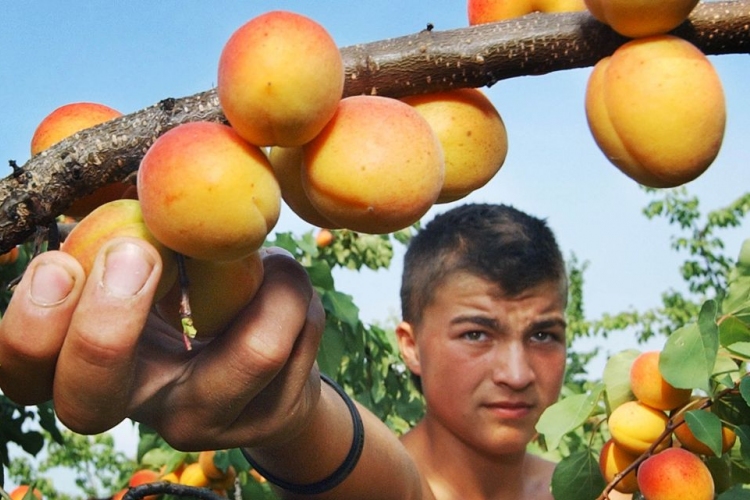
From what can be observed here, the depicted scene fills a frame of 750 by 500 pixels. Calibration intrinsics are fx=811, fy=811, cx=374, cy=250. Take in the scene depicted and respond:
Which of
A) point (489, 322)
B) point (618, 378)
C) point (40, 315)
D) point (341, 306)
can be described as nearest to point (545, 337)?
point (489, 322)

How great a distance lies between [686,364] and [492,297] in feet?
4.34

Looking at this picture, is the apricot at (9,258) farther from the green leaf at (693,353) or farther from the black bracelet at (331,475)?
the green leaf at (693,353)

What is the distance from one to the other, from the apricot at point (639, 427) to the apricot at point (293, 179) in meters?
1.21

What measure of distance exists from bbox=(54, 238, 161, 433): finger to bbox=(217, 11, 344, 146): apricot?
22cm

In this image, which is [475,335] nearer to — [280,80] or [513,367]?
[513,367]

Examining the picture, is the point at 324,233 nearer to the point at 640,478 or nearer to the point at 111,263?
the point at 640,478

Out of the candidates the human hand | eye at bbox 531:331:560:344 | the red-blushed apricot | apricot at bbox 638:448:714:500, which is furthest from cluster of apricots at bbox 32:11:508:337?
eye at bbox 531:331:560:344

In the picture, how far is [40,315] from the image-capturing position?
1.08 meters

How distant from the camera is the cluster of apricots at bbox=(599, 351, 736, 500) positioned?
187 cm

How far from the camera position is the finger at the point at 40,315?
3.46 feet

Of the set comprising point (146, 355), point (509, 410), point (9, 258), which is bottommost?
point (509, 410)

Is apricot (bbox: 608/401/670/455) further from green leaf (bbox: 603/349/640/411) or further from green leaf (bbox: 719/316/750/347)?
green leaf (bbox: 719/316/750/347)

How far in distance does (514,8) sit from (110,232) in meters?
0.64

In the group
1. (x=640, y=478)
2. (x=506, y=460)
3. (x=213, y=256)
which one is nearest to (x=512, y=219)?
(x=506, y=460)
